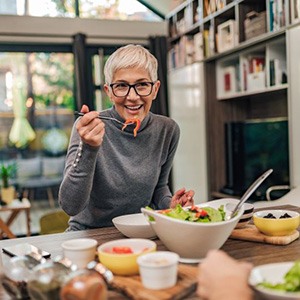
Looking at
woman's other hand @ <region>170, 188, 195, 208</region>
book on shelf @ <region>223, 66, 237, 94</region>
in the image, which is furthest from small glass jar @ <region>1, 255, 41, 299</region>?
book on shelf @ <region>223, 66, 237, 94</region>

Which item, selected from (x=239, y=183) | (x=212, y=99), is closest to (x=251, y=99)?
(x=212, y=99)

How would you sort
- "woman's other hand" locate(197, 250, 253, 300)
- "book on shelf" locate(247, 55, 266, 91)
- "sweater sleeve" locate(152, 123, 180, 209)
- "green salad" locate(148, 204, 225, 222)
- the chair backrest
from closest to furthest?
"woman's other hand" locate(197, 250, 253, 300) < "green salad" locate(148, 204, 225, 222) < "sweater sleeve" locate(152, 123, 180, 209) < the chair backrest < "book on shelf" locate(247, 55, 266, 91)

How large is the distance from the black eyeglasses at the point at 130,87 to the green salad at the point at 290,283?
1.01 meters

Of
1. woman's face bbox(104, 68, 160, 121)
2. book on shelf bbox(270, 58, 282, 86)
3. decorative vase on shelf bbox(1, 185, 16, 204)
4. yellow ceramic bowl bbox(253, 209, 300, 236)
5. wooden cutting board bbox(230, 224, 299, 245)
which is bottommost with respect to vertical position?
decorative vase on shelf bbox(1, 185, 16, 204)

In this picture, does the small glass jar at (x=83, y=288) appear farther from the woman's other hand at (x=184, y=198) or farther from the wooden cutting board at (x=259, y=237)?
the woman's other hand at (x=184, y=198)

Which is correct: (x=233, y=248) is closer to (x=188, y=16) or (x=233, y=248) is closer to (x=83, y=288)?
(x=83, y=288)

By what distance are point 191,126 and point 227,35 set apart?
109cm

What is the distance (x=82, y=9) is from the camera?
18.4ft

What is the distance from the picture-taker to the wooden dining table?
1216 mm

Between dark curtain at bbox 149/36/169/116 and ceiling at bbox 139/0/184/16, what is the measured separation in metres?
0.41

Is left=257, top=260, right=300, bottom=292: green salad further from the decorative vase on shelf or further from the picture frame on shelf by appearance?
the decorative vase on shelf

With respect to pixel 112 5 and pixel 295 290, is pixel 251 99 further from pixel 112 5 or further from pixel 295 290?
pixel 295 290

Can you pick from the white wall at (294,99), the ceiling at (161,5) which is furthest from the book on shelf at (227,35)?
the ceiling at (161,5)

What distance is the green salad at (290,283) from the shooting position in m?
0.88
